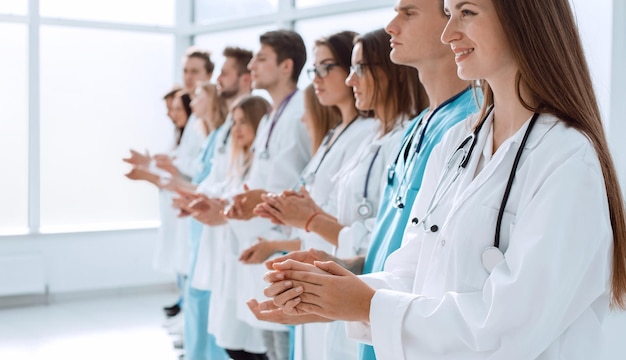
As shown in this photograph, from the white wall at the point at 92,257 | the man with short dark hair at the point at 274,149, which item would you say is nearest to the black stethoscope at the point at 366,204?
the man with short dark hair at the point at 274,149

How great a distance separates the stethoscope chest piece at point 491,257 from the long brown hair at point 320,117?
1.96 meters

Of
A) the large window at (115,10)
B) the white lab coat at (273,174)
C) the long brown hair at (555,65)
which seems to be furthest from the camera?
the large window at (115,10)

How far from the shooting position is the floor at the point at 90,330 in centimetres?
488

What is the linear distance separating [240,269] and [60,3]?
381 cm

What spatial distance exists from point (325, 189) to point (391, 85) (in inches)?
21.3

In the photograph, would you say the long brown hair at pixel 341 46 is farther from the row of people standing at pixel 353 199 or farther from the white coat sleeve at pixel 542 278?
the white coat sleeve at pixel 542 278

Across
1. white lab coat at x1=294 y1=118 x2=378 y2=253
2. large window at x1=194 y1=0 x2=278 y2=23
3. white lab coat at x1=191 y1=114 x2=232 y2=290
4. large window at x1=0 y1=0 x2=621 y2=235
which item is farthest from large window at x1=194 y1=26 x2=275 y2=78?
white lab coat at x1=294 y1=118 x2=378 y2=253

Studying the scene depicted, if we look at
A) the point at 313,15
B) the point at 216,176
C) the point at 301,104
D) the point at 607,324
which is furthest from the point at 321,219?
the point at 313,15

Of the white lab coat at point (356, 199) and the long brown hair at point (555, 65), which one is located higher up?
the long brown hair at point (555, 65)

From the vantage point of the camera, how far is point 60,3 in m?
6.66

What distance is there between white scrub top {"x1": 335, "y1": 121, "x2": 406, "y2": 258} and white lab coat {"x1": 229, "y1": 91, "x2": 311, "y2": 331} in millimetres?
998

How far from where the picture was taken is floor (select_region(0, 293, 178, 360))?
4.88 meters

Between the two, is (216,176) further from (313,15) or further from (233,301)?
(313,15)

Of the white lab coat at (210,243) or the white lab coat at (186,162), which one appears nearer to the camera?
the white lab coat at (210,243)
